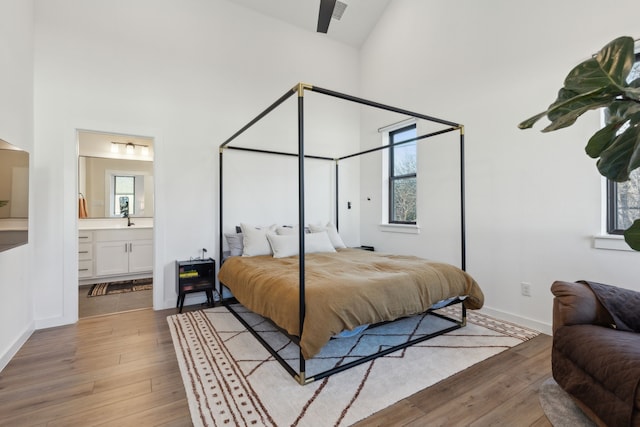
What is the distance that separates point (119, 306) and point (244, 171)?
7.45 ft

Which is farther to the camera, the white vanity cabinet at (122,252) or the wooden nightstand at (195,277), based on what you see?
the white vanity cabinet at (122,252)

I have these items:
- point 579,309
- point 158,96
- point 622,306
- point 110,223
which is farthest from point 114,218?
point 622,306

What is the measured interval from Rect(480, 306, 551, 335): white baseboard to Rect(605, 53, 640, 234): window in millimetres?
1020

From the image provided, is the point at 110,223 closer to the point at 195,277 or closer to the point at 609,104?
the point at 195,277

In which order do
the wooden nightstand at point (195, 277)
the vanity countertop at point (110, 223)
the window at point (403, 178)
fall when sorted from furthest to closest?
the vanity countertop at point (110, 223)
the window at point (403, 178)
the wooden nightstand at point (195, 277)

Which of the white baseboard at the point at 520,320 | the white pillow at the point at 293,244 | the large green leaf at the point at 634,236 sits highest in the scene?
the large green leaf at the point at 634,236

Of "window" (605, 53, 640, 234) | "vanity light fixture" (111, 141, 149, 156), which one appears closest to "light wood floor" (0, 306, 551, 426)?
"window" (605, 53, 640, 234)

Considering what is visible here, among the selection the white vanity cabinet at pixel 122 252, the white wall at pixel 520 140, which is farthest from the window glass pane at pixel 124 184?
A: the white wall at pixel 520 140

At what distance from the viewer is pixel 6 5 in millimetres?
2303

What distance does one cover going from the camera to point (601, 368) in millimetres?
1528

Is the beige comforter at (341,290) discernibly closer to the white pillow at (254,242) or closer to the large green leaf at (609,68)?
the white pillow at (254,242)

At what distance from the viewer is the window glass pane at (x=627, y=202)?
2445 mm

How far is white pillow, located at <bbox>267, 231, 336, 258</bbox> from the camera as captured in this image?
3577 millimetres

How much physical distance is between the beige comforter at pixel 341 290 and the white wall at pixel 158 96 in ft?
3.87
